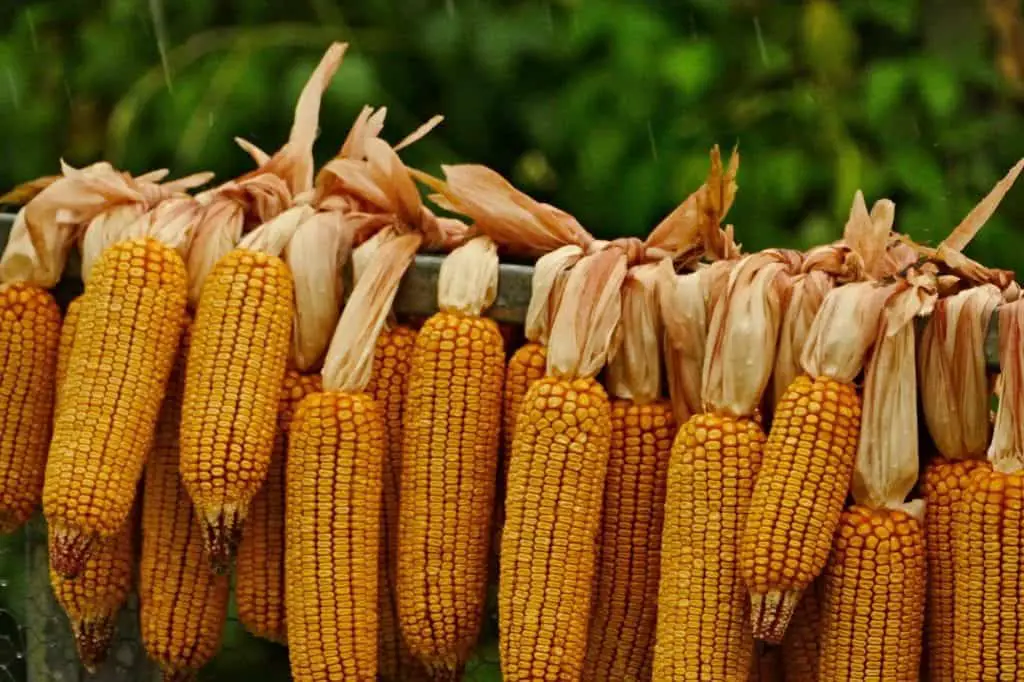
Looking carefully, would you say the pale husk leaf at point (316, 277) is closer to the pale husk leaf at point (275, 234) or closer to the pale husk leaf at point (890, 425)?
the pale husk leaf at point (275, 234)

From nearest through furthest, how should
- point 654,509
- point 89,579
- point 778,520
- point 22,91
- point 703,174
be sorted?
point 778,520
point 654,509
point 89,579
point 703,174
point 22,91

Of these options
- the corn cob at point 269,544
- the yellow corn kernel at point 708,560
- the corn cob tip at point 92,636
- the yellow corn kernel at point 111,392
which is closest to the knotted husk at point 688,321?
the yellow corn kernel at point 708,560

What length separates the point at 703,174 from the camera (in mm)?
4621

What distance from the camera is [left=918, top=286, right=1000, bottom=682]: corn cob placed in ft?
7.32

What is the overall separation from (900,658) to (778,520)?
26 centimetres

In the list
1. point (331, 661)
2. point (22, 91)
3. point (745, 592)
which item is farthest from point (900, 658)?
point (22, 91)

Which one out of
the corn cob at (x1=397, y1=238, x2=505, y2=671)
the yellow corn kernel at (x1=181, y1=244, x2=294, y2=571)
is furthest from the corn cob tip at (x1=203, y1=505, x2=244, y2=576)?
the corn cob at (x1=397, y1=238, x2=505, y2=671)

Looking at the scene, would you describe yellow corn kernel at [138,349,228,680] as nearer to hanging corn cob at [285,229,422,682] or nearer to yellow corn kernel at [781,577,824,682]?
hanging corn cob at [285,229,422,682]

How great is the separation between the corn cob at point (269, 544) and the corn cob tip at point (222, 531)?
16cm

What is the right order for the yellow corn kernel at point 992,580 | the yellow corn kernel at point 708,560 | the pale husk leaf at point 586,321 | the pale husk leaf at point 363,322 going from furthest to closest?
the pale husk leaf at point 363,322, the pale husk leaf at point 586,321, the yellow corn kernel at point 708,560, the yellow corn kernel at point 992,580

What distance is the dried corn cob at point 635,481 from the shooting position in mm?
2408

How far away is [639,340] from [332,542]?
0.55 m

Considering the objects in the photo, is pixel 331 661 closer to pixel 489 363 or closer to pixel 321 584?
pixel 321 584

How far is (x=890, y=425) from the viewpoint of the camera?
227cm
